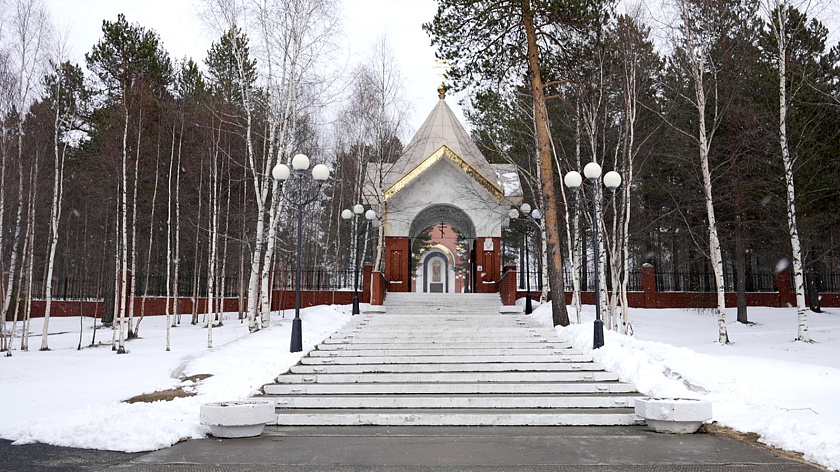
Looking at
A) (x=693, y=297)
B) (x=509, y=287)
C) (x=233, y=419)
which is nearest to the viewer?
(x=233, y=419)

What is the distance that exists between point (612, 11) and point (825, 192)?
Answer: 39.0ft

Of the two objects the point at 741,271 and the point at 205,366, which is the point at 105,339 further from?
the point at 741,271

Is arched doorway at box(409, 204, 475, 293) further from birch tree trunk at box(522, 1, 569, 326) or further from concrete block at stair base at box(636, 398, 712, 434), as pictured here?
concrete block at stair base at box(636, 398, 712, 434)

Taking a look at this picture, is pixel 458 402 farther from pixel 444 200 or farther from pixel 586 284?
pixel 586 284

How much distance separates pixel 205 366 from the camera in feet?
34.5

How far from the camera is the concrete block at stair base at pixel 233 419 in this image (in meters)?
6.91

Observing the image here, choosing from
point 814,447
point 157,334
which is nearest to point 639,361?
point 814,447

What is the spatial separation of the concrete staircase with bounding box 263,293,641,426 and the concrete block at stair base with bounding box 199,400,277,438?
93 cm

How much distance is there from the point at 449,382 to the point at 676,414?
3.65 metres

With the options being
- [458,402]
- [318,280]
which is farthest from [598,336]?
[318,280]

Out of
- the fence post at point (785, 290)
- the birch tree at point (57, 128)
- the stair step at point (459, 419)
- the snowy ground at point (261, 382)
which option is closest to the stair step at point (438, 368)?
the snowy ground at point (261, 382)

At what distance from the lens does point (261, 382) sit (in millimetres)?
9625

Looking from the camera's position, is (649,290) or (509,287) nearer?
(509,287)

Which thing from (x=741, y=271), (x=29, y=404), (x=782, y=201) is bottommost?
(x=29, y=404)
